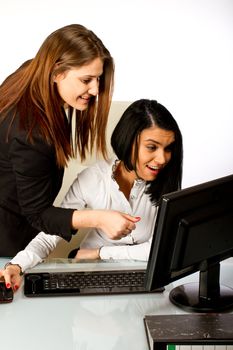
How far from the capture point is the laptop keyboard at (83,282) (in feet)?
5.26

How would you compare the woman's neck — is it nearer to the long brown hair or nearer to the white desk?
the long brown hair

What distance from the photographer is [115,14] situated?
2.56 metres

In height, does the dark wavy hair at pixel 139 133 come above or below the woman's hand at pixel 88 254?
above

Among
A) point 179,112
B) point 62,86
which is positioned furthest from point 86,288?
point 179,112

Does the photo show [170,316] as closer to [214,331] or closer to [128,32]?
[214,331]

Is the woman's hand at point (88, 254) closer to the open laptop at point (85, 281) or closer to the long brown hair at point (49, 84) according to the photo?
the open laptop at point (85, 281)

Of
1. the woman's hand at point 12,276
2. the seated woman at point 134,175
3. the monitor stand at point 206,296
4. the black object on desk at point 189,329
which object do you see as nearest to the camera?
the black object on desk at point 189,329

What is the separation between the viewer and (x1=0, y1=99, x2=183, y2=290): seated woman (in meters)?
2.18

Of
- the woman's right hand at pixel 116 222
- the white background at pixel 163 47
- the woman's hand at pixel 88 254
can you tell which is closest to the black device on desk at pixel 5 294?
the woman's right hand at pixel 116 222

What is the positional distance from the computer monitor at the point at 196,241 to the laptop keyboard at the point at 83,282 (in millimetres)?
140

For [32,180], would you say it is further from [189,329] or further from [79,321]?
[189,329]

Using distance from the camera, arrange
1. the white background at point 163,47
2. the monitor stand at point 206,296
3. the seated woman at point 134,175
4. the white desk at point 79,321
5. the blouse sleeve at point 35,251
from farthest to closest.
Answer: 1. the white background at point 163,47
2. the seated woman at point 134,175
3. the blouse sleeve at point 35,251
4. the monitor stand at point 206,296
5. the white desk at point 79,321

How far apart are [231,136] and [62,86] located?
45.0 inches

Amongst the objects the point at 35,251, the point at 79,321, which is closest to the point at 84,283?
the point at 79,321
